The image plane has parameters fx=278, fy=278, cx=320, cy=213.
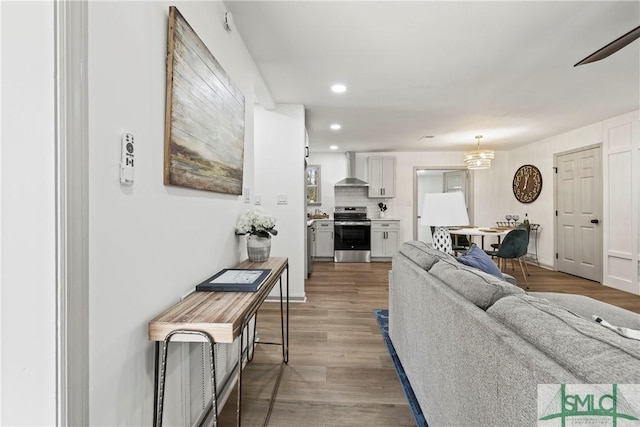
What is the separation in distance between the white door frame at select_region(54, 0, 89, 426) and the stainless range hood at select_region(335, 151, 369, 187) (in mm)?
5713

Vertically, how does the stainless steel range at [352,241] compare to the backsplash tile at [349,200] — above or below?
below

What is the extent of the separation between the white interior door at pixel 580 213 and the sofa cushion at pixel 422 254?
4063 millimetres

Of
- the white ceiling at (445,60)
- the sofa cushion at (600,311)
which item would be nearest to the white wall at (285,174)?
the white ceiling at (445,60)

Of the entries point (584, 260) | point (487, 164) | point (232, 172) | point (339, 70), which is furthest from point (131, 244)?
point (584, 260)

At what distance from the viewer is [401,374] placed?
1895 millimetres

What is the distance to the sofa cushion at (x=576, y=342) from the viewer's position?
587 mm

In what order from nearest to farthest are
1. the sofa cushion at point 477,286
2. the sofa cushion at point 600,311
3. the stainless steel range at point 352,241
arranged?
the sofa cushion at point 477,286 → the sofa cushion at point 600,311 → the stainless steel range at point 352,241

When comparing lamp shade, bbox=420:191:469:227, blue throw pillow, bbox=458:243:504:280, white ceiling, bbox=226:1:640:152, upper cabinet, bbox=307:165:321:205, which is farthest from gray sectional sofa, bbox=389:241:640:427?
upper cabinet, bbox=307:165:321:205

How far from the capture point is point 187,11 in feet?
4.21

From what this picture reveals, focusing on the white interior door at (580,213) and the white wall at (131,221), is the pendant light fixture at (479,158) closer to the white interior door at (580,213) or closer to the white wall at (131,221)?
the white interior door at (580,213)

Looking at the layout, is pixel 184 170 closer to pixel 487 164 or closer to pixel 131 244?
pixel 131 244

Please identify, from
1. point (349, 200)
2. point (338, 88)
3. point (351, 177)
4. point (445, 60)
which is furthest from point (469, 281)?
point (349, 200)

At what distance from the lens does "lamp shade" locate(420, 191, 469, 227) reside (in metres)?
2.27

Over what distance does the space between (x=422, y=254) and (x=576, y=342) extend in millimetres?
1161
